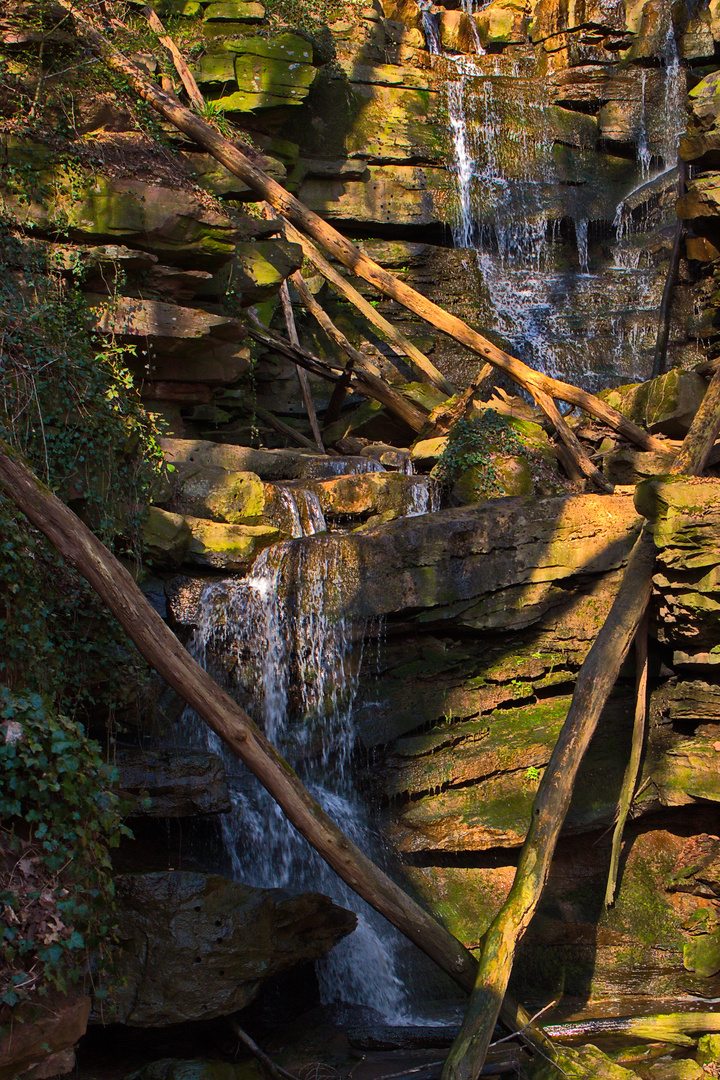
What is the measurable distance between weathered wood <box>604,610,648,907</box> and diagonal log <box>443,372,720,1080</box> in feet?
1.19

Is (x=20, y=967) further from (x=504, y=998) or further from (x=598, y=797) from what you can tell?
(x=598, y=797)

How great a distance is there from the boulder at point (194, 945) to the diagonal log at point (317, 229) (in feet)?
19.9

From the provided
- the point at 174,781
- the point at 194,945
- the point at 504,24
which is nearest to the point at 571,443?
the point at 174,781

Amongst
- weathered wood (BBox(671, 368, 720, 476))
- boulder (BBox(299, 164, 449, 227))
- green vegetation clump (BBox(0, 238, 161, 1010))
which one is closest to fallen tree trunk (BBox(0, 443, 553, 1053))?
green vegetation clump (BBox(0, 238, 161, 1010))

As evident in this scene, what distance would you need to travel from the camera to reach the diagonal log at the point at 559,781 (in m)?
4.75

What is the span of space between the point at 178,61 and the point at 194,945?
10.8 metres

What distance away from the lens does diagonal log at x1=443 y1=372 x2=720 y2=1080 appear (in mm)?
4746

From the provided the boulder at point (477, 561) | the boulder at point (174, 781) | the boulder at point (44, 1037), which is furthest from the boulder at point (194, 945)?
the boulder at point (477, 561)

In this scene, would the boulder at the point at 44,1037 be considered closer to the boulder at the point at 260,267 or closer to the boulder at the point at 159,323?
the boulder at the point at 159,323

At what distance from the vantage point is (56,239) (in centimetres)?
851

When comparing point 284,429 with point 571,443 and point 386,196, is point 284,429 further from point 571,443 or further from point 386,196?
point 386,196

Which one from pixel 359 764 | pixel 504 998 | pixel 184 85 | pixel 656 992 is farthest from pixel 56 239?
pixel 656 992

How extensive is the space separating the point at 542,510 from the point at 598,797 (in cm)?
239

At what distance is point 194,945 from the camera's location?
16.8 ft
